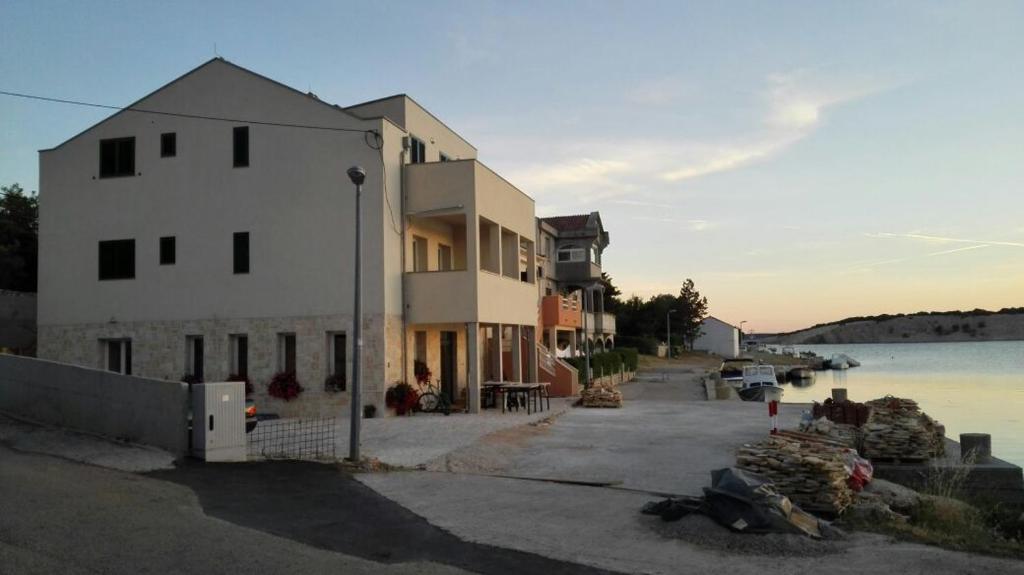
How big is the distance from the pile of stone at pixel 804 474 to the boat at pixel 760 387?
3742 cm

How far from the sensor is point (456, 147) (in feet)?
96.2

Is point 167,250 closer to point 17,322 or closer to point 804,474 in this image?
point 17,322

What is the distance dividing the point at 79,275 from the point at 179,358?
15.4 feet

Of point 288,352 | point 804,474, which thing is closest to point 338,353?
point 288,352

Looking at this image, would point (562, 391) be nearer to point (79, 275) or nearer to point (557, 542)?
point (79, 275)

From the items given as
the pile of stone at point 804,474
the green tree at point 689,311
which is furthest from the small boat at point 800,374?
the pile of stone at point 804,474

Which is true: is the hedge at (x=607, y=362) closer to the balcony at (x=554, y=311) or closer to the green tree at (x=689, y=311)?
the balcony at (x=554, y=311)

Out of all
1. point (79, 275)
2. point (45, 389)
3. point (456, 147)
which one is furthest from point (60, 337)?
point (456, 147)

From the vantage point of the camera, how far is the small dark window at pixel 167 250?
24.2 metres

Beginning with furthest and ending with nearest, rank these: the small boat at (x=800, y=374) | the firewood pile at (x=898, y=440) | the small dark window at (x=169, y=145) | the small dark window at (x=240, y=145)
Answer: the small boat at (x=800, y=374)
the small dark window at (x=169, y=145)
the small dark window at (x=240, y=145)
the firewood pile at (x=898, y=440)

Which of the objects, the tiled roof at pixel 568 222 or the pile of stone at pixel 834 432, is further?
the tiled roof at pixel 568 222

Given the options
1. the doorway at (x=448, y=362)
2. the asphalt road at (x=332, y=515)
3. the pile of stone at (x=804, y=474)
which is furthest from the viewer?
the doorway at (x=448, y=362)

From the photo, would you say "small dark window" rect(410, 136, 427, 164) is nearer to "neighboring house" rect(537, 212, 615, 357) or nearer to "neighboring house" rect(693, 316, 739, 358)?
"neighboring house" rect(537, 212, 615, 357)

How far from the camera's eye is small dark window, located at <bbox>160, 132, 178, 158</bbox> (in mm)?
24344
